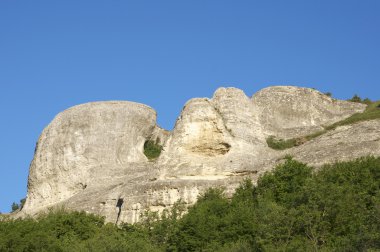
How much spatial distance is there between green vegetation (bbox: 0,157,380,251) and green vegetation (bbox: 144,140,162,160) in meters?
15.5

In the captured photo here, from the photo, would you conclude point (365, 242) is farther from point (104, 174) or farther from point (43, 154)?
point (43, 154)

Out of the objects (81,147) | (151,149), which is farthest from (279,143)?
(81,147)

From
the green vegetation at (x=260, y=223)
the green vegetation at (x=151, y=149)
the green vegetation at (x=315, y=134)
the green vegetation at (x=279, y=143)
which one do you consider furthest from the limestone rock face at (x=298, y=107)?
the green vegetation at (x=260, y=223)

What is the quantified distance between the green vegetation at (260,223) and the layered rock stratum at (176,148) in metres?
1.64

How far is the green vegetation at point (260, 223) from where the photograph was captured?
4256 centimetres

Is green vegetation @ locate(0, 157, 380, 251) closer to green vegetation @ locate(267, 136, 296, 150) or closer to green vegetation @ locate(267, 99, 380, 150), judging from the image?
green vegetation @ locate(267, 136, 296, 150)

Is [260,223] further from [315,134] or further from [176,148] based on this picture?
[315,134]

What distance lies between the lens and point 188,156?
2215 inches

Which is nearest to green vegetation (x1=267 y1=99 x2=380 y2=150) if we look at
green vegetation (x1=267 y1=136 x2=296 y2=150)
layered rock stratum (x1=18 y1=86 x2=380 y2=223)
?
green vegetation (x1=267 y1=136 x2=296 y2=150)

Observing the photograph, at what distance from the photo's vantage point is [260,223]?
4562cm

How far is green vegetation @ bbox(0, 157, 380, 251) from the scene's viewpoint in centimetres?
4256

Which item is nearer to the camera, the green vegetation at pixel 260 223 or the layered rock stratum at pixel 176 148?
the green vegetation at pixel 260 223

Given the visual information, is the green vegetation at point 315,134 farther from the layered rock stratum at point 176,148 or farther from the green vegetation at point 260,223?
the green vegetation at point 260,223

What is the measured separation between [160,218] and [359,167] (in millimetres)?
9900
